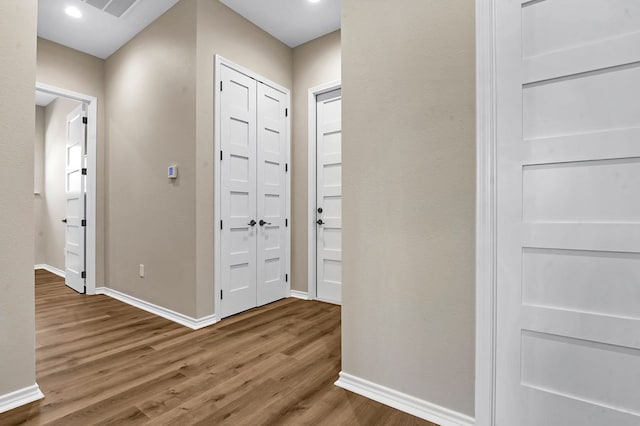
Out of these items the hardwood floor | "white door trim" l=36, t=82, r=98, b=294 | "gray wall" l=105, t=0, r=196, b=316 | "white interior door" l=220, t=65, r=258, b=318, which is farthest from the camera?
"white door trim" l=36, t=82, r=98, b=294

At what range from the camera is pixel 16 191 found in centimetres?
170

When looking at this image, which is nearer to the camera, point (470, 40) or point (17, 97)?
point (470, 40)

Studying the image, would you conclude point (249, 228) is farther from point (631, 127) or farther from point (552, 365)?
point (631, 127)

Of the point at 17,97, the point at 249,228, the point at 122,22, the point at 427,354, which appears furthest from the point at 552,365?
the point at 122,22

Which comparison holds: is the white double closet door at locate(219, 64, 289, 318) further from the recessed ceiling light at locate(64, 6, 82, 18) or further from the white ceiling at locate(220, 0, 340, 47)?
the recessed ceiling light at locate(64, 6, 82, 18)

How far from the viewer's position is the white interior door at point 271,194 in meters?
3.41

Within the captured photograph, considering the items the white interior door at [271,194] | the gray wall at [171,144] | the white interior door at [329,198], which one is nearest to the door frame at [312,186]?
the white interior door at [329,198]

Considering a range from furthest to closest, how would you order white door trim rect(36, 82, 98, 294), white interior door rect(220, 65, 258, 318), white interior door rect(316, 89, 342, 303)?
white door trim rect(36, 82, 98, 294), white interior door rect(316, 89, 342, 303), white interior door rect(220, 65, 258, 318)

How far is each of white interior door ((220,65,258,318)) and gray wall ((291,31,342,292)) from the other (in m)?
0.61

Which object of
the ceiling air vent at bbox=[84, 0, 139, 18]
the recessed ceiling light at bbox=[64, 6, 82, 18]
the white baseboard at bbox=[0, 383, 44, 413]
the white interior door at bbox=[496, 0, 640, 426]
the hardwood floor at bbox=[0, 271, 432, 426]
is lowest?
the hardwood floor at bbox=[0, 271, 432, 426]

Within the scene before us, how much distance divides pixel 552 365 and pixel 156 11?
4123 mm

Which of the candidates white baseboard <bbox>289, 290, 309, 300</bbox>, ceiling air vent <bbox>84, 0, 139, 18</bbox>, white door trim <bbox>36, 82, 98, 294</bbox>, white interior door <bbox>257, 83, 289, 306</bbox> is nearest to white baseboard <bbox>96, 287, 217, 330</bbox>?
white door trim <bbox>36, 82, 98, 294</bbox>

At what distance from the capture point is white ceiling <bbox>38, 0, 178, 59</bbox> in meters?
3.05

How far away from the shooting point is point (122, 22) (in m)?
3.32
